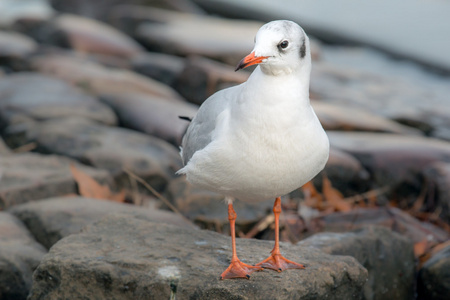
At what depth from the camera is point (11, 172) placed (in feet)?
16.2

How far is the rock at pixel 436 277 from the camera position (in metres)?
4.26

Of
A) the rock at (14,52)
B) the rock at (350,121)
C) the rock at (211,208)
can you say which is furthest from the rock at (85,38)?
the rock at (211,208)

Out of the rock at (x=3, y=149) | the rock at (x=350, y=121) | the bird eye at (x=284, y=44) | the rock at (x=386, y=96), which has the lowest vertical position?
the rock at (x=3, y=149)

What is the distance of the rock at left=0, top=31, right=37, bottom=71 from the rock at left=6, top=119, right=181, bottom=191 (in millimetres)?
2663

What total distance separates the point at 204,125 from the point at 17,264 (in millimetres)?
1413

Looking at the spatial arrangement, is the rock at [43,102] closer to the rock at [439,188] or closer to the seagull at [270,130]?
the rock at [439,188]

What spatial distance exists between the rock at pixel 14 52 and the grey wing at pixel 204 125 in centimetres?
513

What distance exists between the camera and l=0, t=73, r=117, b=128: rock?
6207mm

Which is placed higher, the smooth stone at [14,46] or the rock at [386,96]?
the rock at [386,96]

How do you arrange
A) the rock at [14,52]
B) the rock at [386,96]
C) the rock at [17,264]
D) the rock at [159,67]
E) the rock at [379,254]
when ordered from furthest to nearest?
1. the rock at [159,67]
2. the rock at [14,52]
3. the rock at [386,96]
4. the rock at [379,254]
5. the rock at [17,264]

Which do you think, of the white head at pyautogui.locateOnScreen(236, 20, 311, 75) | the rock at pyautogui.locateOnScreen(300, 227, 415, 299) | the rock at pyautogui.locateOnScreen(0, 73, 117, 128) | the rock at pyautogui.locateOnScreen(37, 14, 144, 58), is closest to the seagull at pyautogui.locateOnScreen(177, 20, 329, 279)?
the white head at pyautogui.locateOnScreen(236, 20, 311, 75)

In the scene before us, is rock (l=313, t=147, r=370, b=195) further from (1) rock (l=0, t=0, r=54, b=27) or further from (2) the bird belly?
(1) rock (l=0, t=0, r=54, b=27)

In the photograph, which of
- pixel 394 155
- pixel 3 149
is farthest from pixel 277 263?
pixel 3 149

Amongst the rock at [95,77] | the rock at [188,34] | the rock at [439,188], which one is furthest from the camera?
the rock at [188,34]
